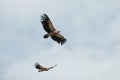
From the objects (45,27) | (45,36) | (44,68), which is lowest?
(44,68)

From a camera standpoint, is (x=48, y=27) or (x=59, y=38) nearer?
(x=48, y=27)

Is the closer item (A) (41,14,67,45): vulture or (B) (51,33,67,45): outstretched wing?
(A) (41,14,67,45): vulture

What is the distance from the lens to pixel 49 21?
59.0m

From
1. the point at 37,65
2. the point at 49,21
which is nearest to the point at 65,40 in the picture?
the point at 49,21

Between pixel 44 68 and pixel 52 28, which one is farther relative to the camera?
pixel 52 28

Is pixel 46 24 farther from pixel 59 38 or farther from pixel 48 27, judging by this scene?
pixel 59 38

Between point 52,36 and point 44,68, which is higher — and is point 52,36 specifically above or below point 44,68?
above

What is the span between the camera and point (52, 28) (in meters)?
59.1

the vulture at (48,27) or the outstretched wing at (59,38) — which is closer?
the vulture at (48,27)

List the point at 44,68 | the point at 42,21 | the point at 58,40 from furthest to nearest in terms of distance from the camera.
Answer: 1. the point at 58,40
2. the point at 42,21
3. the point at 44,68

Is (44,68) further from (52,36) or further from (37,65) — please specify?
(52,36)

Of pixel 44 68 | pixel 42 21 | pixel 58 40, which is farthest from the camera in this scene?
pixel 58 40

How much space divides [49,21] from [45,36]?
5.82m

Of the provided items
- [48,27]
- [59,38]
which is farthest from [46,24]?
[59,38]
